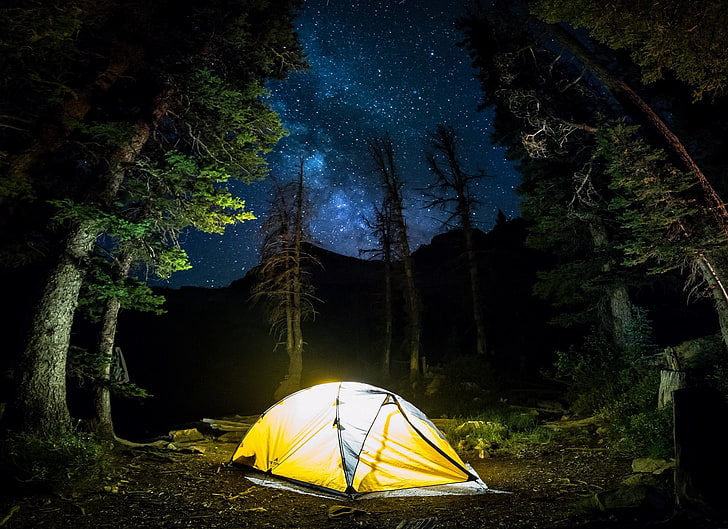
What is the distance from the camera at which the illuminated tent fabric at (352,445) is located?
6613 millimetres

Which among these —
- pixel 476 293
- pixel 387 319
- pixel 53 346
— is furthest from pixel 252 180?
pixel 387 319

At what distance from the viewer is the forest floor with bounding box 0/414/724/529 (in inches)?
189

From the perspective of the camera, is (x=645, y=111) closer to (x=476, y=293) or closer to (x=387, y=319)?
(x=476, y=293)

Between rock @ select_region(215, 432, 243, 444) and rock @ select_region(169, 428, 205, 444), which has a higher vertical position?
rock @ select_region(169, 428, 205, 444)

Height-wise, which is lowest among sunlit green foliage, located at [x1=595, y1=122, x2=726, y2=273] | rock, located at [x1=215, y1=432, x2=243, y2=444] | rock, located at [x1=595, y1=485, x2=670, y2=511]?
rock, located at [x1=215, y1=432, x2=243, y2=444]

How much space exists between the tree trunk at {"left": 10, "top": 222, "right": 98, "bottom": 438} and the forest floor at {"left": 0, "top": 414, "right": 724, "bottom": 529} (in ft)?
4.66

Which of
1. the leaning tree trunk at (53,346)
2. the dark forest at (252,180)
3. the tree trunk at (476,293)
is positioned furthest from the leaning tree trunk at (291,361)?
the leaning tree trunk at (53,346)

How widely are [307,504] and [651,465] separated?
5230 millimetres

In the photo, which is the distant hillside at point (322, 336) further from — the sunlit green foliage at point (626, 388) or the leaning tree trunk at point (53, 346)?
the leaning tree trunk at point (53, 346)

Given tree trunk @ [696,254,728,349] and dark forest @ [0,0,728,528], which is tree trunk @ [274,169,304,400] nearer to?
dark forest @ [0,0,728,528]

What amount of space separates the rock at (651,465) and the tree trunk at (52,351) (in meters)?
9.19

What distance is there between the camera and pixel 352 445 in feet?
22.5

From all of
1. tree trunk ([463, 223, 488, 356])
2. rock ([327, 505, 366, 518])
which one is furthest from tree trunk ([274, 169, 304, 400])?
rock ([327, 505, 366, 518])

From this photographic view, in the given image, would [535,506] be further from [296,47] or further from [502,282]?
[502,282]
